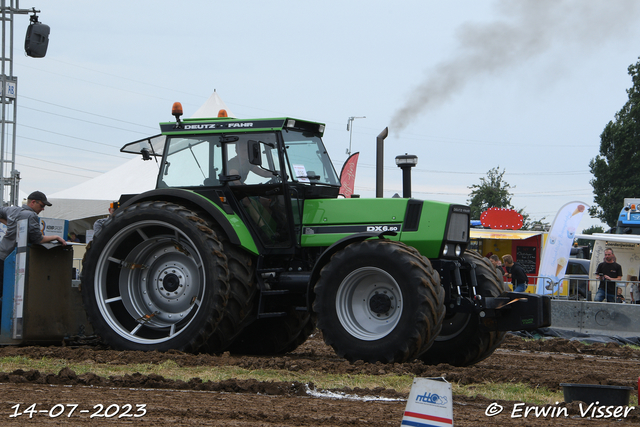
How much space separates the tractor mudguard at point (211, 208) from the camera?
7746 mm

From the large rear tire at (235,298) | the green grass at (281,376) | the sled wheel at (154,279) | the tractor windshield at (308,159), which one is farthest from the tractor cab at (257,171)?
the green grass at (281,376)


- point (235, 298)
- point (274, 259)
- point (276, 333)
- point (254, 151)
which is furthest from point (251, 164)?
point (276, 333)

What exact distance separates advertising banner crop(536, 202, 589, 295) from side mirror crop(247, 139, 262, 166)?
10921 millimetres

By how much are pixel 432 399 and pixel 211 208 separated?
16.3ft

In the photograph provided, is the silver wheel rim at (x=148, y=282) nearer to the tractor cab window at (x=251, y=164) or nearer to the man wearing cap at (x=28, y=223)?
the man wearing cap at (x=28, y=223)

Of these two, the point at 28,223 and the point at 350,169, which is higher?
the point at 350,169

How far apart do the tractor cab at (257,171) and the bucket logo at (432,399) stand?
4832mm

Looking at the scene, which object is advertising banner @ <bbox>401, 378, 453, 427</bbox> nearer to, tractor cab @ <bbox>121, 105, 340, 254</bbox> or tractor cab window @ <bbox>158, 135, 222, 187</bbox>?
tractor cab @ <bbox>121, 105, 340, 254</bbox>

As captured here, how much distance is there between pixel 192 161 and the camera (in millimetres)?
8297

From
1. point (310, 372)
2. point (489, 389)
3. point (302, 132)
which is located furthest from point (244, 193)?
point (489, 389)

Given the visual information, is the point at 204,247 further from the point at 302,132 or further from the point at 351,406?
the point at 351,406

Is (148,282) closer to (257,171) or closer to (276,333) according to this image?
(276,333)

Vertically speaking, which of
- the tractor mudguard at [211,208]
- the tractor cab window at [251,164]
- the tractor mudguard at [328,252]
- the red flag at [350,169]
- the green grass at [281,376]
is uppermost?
the red flag at [350,169]

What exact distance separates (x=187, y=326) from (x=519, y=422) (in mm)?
3946
